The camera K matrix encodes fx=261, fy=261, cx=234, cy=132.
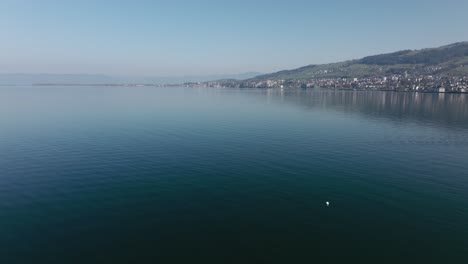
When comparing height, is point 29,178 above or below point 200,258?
above

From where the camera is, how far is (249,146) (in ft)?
199

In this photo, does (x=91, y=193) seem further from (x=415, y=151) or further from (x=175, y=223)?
(x=415, y=151)

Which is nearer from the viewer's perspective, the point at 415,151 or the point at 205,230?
the point at 205,230

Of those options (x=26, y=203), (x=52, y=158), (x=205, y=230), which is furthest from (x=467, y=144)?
(x=52, y=158)

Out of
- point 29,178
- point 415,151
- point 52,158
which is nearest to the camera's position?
point 29,178

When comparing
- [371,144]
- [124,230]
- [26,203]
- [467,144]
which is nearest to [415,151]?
[371,144]

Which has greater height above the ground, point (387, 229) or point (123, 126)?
point (123, 126)

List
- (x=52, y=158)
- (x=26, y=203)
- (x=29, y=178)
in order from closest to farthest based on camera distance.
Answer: (x=26, y=203) < (x=29, y=178) < (x=52, y=158)

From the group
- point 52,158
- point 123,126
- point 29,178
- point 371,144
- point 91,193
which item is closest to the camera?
point 91,193

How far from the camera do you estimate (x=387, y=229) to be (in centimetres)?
2781

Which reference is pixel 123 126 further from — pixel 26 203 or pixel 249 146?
pixel 26 203

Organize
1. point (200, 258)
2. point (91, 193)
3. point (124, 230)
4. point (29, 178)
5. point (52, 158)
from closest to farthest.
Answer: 1. point (200, 258)
2. point (124, 230)
3. point (91, 193)
4. point (29, 178)
5. point (52, 158)

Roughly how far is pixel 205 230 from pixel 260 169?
19.7 metres

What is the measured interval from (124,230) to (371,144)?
57893 mm
